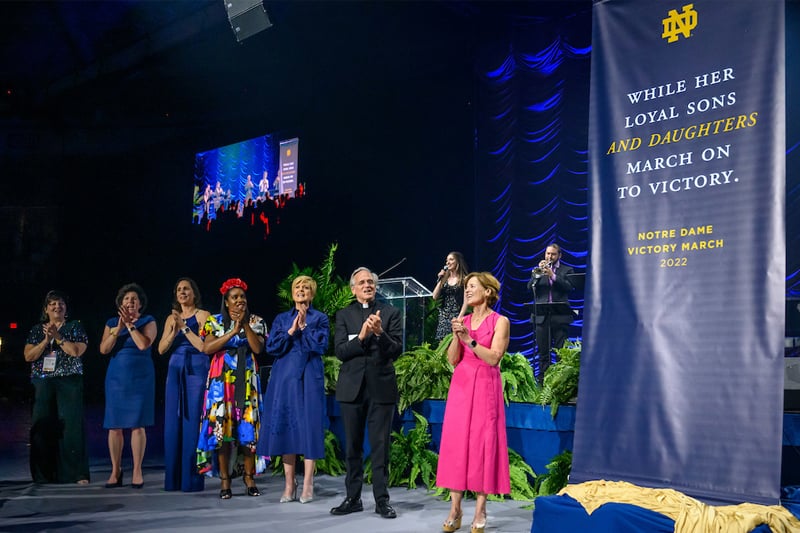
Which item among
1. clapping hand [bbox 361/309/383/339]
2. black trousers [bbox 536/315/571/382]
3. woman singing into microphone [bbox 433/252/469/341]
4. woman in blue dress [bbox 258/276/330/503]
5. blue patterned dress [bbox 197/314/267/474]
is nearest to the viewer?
clapping hand [bbox 361/309/383/339]

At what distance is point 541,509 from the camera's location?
3557mm

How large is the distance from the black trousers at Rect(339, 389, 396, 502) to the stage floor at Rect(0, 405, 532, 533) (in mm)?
233

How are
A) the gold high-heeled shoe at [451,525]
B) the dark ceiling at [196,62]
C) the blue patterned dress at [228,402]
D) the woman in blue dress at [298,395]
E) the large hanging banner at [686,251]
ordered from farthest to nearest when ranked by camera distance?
1. the dark ceiling at [196,62]
2. the blue patterned dress at [228,402]
3. the woman in blue dress at [298,395]
4. the gold high-heeled shoe at [451,525]
5. the large hanging banner at [686,251]

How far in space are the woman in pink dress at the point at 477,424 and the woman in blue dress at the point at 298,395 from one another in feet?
4.37

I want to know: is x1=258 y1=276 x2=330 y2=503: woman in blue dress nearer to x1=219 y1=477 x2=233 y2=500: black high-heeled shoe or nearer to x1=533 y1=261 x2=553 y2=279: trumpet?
x1=219 y1=477 x2=233 y2=500: black high-heeled shoe

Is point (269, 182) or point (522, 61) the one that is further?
point (269, 182)

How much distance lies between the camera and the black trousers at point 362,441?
5.53m

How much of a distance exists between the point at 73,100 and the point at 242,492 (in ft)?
39.7

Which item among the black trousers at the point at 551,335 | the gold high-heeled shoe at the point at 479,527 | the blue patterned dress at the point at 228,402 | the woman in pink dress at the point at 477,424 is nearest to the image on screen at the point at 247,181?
the black trousers at the point at 551,335

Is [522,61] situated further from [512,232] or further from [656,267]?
[656,267]

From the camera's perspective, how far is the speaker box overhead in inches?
299

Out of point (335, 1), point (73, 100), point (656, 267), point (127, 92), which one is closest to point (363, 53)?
point (335, 1)

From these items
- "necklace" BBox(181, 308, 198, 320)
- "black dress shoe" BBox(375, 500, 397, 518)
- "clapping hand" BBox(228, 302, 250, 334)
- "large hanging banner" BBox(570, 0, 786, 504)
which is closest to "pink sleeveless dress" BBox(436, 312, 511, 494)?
"black dress shoe" BBox(375, 500, 397, 518)

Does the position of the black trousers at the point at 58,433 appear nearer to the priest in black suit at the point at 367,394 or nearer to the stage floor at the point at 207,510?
the stage floor at the point at 207,510
